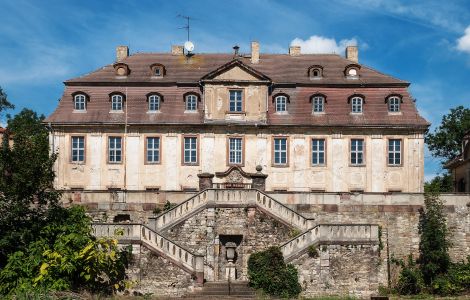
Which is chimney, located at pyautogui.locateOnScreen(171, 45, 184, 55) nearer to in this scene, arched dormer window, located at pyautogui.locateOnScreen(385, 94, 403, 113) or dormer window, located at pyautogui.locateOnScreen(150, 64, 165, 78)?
dormer window, located at pyautogui.locateOnScreen(150, 64, 165, 78)

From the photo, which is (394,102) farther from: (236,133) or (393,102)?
(236,133)

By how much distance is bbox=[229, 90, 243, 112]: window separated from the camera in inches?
1836

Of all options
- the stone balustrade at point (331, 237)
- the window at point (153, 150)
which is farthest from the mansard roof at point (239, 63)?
the stone balustrade at point (331, 237)

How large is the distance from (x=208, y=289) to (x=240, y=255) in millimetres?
3531

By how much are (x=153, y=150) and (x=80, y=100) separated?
17.1ft

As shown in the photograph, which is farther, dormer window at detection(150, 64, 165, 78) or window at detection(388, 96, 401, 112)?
dormer window at detection(150, 64, 165, 78)

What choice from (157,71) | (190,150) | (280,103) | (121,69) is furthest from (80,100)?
(280,103)

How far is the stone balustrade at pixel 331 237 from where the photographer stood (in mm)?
33875

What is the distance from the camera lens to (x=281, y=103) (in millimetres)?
47031

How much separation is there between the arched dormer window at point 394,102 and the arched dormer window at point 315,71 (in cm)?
432

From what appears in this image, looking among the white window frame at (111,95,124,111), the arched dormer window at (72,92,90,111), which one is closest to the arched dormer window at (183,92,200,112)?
the white window frame at (111,95,124,111)

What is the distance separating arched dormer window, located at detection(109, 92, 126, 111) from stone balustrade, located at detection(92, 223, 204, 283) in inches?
578

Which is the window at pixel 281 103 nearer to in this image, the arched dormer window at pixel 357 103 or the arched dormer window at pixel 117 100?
the arched dormer window at pixel 357 103

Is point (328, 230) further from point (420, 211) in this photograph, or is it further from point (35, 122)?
point (35, 122)
